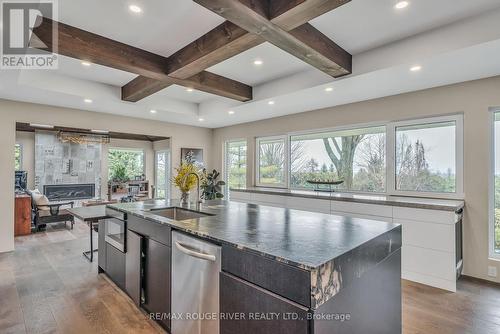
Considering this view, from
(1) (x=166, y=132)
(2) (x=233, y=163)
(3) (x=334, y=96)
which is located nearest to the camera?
(3) (x=334, y=96)

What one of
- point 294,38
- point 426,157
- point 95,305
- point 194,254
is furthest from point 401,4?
point 95,305

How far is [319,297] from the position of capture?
3.47 feet

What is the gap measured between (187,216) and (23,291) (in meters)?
1.99

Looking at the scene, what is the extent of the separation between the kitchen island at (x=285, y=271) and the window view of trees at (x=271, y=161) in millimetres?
3107

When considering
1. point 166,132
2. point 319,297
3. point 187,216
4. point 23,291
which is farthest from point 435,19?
point 166,132

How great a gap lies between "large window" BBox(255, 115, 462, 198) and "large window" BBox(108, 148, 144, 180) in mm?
5485

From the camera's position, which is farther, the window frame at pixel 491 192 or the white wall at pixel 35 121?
the white wall at pixel 35 121

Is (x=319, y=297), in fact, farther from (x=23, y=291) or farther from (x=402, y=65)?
(x=23, y=291)

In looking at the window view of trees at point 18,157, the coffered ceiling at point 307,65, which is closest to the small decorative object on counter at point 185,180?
the coffered ceiling at point 307,65

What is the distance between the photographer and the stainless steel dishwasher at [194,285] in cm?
157

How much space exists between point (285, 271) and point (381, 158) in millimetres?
3537

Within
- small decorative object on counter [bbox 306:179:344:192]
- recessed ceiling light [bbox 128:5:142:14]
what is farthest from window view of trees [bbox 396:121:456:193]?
recessed ceiling light [bbox 128:5:142:14]

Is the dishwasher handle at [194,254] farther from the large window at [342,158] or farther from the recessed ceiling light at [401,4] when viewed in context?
the large window at [342,158]

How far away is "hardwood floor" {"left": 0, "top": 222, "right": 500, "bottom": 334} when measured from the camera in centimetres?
217
